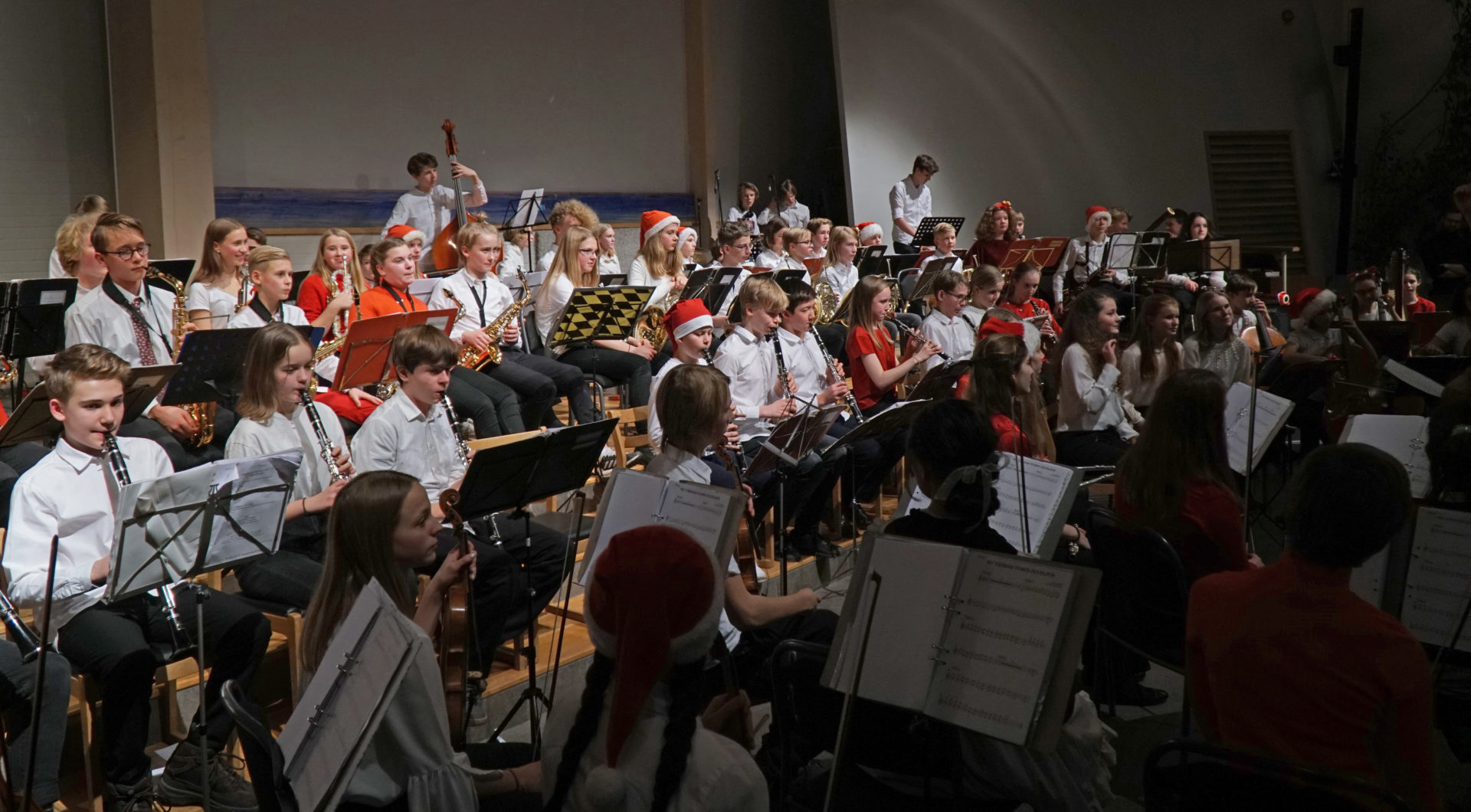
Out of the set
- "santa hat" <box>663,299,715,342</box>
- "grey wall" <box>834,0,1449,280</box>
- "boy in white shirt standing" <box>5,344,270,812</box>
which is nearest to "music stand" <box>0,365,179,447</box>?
"boy in white shirt standing" <box>5,344,270,812</box>

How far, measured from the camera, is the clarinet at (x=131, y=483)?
308 cm

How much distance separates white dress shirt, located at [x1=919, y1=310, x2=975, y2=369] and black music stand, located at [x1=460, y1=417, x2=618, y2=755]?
3590mm

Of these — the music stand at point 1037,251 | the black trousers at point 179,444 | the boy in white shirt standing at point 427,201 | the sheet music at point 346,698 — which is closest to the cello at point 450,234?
the boy in white shirt standing at point 427,201

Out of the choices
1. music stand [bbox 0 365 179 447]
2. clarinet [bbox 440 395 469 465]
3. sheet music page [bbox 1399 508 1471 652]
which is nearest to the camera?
sheet music page [bbox 1399 508 1471 652]

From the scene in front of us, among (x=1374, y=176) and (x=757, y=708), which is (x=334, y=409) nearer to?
(x=757, y=708)

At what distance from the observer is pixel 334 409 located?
4945 mm

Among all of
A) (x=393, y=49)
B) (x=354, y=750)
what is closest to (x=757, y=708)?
(x=354, y=750)

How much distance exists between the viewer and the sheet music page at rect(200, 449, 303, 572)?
2.81 metres

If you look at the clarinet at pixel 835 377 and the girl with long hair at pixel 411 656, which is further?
the clarinet at pixel 835 377

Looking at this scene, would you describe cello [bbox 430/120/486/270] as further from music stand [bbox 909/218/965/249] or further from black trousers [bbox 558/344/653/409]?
music stand [bbox 909/218/965/249]

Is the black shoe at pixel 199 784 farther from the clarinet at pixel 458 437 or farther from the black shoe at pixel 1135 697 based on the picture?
the black shoe at pixel 1135 697

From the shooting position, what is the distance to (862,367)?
6.05 meters

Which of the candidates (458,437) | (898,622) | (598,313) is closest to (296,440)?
(458,437)

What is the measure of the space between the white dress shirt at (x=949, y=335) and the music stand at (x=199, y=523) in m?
4.42
